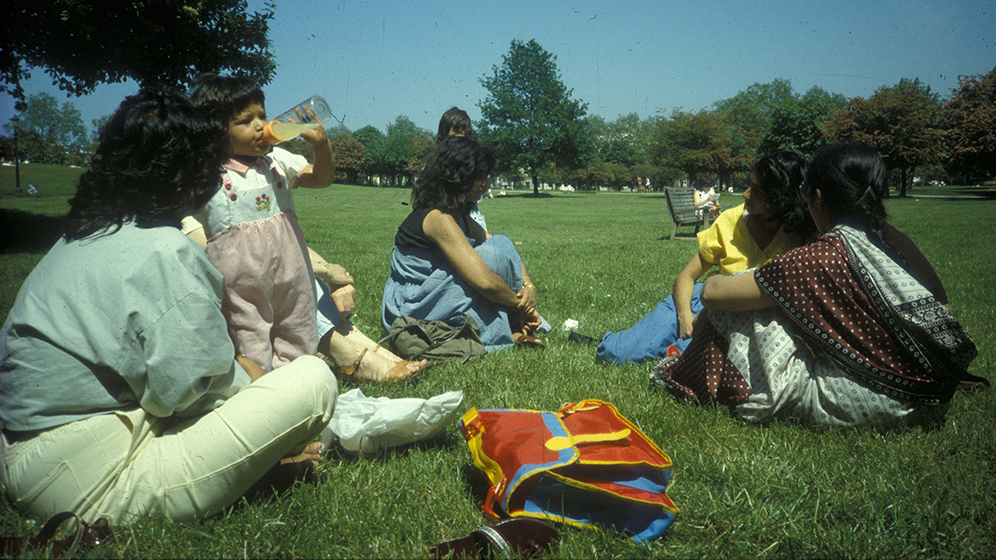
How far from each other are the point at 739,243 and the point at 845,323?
4.00ft

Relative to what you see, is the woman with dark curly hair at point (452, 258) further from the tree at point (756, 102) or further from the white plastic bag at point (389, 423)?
the tree at point (756, 102)

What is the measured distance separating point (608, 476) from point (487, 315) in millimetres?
2391

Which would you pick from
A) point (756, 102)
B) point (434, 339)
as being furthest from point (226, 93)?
point (756, 102)

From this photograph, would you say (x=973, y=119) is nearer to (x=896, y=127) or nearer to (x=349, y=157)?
(x=896, y=127)

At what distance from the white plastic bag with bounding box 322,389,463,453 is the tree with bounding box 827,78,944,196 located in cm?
3936

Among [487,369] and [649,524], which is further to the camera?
[487,369]

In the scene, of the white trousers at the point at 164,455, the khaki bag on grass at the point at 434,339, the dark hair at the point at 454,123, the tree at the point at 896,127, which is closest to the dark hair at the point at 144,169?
the white trousers at the point at 164,455

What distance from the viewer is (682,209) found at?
13.6 m

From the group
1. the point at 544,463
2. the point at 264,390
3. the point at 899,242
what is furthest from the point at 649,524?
the point at 899,242

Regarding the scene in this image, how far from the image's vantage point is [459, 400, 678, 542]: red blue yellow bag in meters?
2.01

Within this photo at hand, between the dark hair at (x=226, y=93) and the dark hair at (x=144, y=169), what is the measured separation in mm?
686

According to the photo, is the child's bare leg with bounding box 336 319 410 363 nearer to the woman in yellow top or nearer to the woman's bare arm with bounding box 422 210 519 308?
the woman's bare arm with bounding box 422 210 519 308

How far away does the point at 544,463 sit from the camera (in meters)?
2.01

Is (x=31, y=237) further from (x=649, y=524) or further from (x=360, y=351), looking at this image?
(x=649, y=524)
